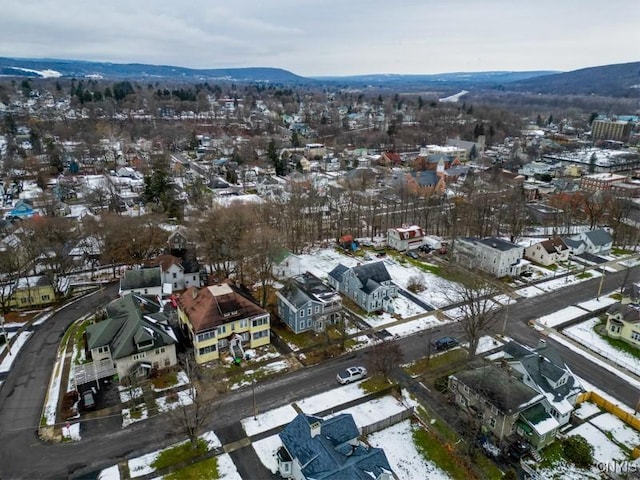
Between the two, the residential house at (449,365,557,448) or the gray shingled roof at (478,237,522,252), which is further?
the gray shingled roof at (478,237,522,252)

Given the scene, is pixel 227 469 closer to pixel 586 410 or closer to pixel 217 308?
pixel 217 308

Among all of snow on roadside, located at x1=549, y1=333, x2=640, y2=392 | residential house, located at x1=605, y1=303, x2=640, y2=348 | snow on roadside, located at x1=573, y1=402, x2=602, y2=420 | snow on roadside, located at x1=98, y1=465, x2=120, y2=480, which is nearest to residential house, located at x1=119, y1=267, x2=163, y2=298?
snow on roadside, located at x1=98, y1=465, x2=120, y2=480

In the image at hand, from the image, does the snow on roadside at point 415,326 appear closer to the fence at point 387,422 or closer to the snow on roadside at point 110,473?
the fence at point 387,422

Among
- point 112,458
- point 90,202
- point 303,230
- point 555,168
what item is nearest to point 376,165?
point 555,168

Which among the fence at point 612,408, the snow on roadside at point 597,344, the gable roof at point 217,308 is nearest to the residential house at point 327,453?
the gable roof at point 217,308

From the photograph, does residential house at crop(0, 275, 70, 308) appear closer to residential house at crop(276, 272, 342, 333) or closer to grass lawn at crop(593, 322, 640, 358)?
residential house at crop(276, 272, 342, 333)

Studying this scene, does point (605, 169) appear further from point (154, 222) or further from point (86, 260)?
point (86, 260)

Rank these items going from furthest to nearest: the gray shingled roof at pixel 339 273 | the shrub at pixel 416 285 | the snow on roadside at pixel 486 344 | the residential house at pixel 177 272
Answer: the shrub at pixel 416 285, the residential house at pixel 177 272, the gray shingled roof at pixel 339 273, the snow on roadside at pixel 486 344

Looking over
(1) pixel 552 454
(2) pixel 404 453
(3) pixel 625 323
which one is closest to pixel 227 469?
(2) pixel 404 453
